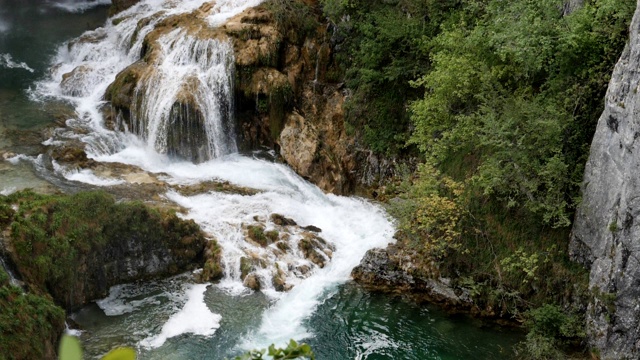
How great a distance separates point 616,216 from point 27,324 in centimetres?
1122

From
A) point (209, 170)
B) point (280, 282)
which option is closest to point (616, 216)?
point (280, 282)

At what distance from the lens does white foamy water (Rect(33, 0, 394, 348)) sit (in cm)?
1357

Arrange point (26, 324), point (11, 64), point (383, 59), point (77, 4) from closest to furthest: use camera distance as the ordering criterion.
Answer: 1. point (26, 324)
2. point (383, 59)
3. point (11, 64)
4. point (77, 4)

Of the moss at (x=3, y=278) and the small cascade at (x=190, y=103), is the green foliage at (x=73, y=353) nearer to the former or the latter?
the moss at (x=3, y=278)

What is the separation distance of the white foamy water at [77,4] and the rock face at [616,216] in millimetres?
25674

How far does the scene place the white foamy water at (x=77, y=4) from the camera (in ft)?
96.0

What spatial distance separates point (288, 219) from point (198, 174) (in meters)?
3.71

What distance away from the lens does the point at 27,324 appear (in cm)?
1087

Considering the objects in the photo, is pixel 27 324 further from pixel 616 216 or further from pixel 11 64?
pixel 11 64

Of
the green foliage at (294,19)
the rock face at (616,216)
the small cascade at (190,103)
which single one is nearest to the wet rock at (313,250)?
the small cascade at (190,103)

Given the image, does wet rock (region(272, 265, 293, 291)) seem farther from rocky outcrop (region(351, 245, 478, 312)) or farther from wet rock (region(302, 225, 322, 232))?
wet rock (region(302, 225, 322, 232))

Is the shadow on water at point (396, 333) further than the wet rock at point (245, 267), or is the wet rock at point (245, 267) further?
the wet rock at point (245, 267)

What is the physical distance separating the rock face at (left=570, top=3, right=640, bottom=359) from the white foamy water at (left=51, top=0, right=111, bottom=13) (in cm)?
2567

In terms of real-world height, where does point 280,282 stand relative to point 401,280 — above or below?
below
